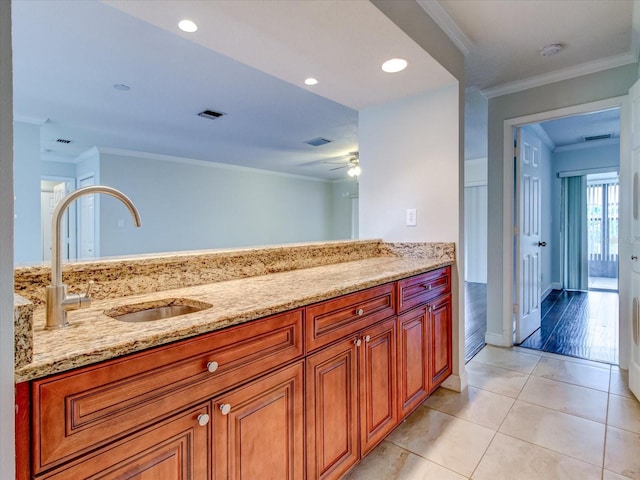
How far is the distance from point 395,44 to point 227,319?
63.5 inches

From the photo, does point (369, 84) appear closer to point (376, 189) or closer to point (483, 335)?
point (376, 189)

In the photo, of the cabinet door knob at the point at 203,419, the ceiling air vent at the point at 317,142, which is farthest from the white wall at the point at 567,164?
the cabinet door knob at the point at 203,419

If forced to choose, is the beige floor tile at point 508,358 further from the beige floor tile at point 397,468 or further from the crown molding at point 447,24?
the crown molding at point 447,24

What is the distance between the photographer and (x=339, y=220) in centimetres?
910

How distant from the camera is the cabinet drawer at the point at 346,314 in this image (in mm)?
1287

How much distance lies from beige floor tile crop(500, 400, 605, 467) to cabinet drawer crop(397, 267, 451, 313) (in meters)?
0.82

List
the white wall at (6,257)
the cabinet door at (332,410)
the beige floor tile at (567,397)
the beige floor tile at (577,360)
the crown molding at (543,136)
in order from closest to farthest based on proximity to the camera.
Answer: the white wall at (6,257) < the cabinet door at (332,410) < the beige floor tile at (567,397) < the beige floor tile at (577,360) < the crown molding at (543,136)

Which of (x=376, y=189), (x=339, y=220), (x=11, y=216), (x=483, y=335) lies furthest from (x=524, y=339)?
(x=339, y=220)

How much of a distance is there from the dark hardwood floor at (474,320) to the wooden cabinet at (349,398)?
5.03 ft

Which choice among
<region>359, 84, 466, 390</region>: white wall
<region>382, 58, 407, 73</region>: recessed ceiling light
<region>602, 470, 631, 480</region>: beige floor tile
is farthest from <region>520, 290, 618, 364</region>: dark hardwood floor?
<region>382, 58, 407, 73</region>: recessed ceiling light

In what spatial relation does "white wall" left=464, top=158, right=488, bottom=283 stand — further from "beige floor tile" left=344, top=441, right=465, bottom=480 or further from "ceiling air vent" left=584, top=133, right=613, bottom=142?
"beige floor tile" left=344, top=441, right=465, bottom=480

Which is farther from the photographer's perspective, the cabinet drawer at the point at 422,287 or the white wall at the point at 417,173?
the white wall at the point at 417,173

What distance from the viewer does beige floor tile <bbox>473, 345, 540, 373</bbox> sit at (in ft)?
9.02

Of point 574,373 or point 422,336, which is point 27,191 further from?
point 574,373
